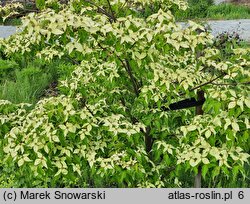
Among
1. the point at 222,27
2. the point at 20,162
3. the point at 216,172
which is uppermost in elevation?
the point at 222,27

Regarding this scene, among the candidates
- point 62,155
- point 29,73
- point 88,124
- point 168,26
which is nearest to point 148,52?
point 168,26

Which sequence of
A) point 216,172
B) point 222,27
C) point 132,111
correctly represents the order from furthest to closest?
1. point 222,27
2. point 132,111
3. point 216,172

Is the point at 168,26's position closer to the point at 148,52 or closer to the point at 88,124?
the point at 148,52

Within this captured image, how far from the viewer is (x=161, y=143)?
353cm

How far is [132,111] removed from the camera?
398 cm

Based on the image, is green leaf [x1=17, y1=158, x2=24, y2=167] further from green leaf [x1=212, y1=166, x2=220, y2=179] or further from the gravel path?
the gravel path

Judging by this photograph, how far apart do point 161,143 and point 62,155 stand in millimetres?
757

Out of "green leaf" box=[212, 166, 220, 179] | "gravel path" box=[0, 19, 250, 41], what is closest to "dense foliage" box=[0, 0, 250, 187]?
"green leaf" box=[212, 166, 220, 179]

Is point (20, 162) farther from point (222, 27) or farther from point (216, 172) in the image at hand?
point (222, 27)

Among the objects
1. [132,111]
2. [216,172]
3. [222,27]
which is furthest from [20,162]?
[222,27]

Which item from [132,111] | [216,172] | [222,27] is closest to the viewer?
[216,172]

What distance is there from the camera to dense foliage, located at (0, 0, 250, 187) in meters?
2.98

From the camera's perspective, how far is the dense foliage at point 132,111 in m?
2.98

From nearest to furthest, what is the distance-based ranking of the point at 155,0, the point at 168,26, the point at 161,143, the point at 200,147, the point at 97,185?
the point at 168,26, the point at 200,147, the point at 161,143, the point at 155,0, the point at 97,185
